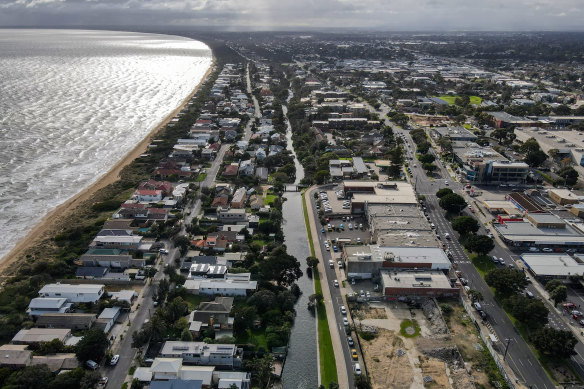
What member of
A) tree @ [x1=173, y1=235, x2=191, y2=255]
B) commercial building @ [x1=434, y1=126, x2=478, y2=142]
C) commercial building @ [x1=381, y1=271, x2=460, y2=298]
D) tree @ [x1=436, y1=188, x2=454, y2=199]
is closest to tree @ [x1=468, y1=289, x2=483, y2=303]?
commercial building @ [x1=381, y1=271, x2=460, y2=298]

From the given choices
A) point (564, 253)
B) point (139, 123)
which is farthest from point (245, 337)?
point (139, 123)

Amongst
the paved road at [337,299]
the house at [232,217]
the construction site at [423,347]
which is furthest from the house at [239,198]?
the construction site at [423,347]

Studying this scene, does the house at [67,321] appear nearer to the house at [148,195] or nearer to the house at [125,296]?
the house at [125,296]

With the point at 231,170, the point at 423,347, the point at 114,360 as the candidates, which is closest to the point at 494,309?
the point at 423,347

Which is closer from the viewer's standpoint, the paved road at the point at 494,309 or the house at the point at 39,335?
the paved road at the point at 494,309

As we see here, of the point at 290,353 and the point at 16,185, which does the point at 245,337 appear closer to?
the point at 290,353

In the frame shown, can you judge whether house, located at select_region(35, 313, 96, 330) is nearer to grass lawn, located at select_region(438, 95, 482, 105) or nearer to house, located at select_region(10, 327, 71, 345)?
house, located at select_region(10, 327, 71, 345)
